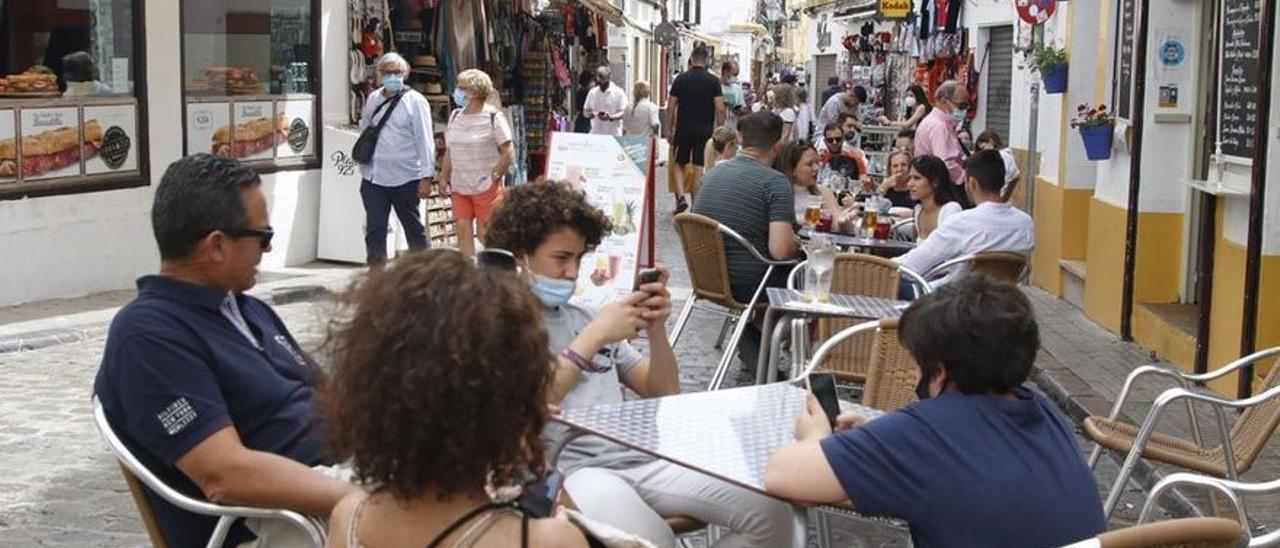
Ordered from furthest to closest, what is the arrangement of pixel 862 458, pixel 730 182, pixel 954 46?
pixel 954 46 < pixel 730 182 < pixel 862 458

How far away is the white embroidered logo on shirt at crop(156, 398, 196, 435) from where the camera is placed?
3365 millimetres

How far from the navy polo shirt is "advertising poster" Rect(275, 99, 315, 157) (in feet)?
33.2

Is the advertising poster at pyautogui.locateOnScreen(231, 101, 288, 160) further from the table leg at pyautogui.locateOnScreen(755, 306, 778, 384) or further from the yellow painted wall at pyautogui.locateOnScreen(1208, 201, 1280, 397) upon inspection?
the yellow painted wall at pyautogui.locateOnScreen(1208, 201, 1280, 397)

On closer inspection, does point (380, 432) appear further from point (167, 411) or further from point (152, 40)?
point (152, 40)

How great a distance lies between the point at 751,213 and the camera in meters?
8.12

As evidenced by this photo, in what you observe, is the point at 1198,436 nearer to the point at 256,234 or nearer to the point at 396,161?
the point at 256,234

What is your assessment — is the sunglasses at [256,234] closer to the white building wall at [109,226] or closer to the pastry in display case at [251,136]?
the white building wall at [109,226]

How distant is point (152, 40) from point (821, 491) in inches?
381

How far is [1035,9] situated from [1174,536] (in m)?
10.2

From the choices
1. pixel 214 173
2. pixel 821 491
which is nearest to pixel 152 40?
pixel 214 173

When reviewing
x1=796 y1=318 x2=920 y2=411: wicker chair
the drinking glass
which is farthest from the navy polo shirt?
the drinking glass

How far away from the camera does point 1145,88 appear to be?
10.1 meters

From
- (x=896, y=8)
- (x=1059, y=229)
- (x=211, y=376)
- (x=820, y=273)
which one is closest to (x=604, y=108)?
(x=896, y=8)

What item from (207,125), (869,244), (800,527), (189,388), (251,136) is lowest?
(800,527)
